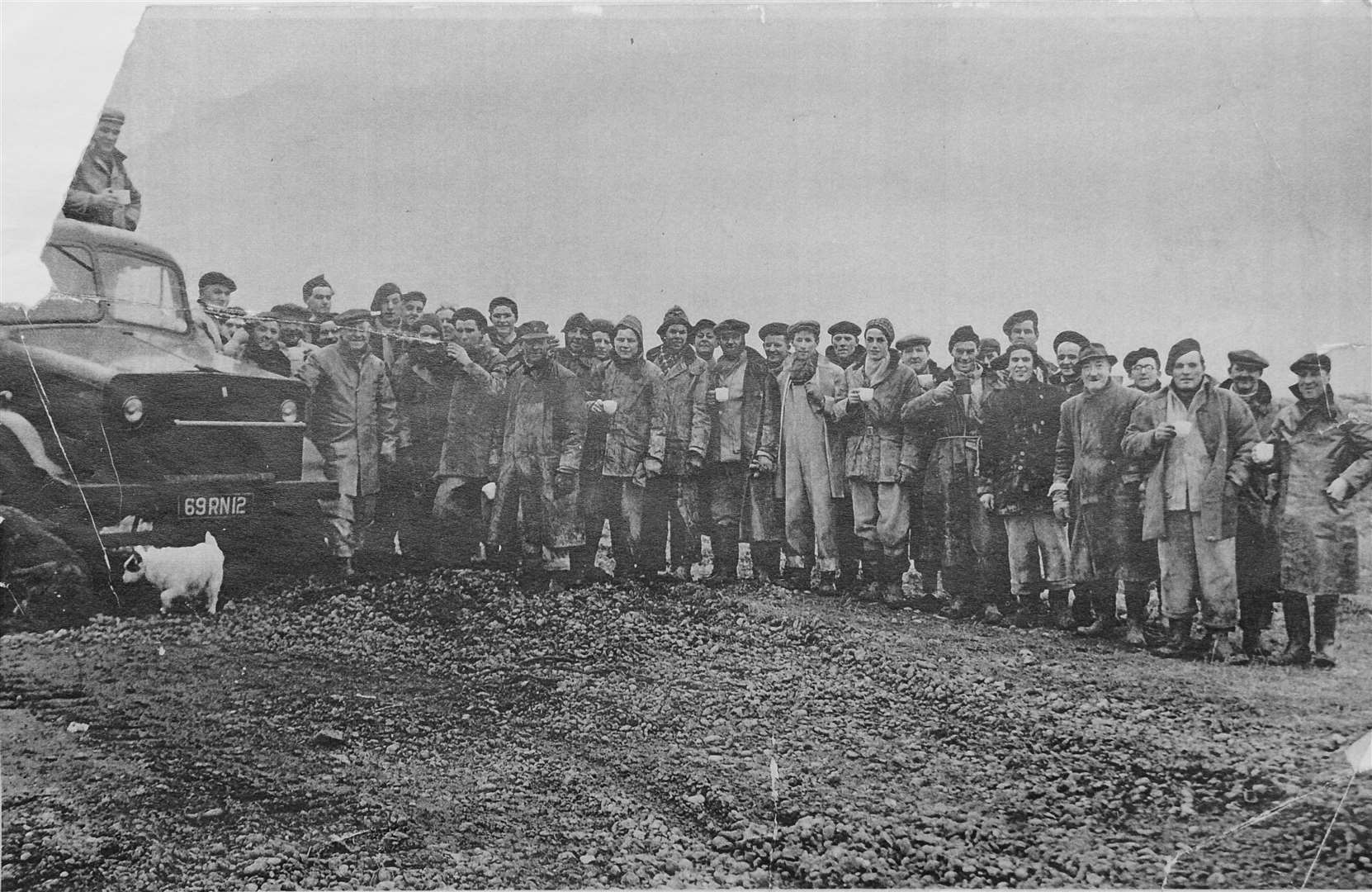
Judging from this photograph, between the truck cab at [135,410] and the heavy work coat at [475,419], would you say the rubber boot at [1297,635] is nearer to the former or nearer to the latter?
the heavy work coat at [475,419]

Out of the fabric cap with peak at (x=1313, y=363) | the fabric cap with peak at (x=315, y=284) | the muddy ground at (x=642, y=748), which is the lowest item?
the muddy ground at (x=642, y=748)

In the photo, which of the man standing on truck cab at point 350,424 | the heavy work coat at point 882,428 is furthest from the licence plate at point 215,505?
the heavy work coat at point 882,428

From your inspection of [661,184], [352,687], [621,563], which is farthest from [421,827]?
[661,184]

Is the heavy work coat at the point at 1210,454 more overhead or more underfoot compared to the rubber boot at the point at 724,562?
more overhead

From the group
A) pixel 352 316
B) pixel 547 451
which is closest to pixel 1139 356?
pixel 547 451

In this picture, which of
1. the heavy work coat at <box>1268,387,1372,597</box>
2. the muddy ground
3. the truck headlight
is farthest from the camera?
the truck headlight

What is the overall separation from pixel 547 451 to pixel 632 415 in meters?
0.42

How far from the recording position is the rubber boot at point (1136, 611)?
3.82 meters

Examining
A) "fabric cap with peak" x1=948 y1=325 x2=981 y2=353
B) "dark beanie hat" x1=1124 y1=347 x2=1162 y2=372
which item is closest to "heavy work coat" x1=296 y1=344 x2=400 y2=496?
"fabric cap with peak" x1=948 y1=325 x2=981 y2=353

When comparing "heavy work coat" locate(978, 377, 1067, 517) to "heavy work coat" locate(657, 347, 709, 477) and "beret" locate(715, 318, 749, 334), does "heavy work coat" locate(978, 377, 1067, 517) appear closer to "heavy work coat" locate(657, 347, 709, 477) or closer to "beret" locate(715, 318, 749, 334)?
"beret" locate(715, 318, 749, 334)

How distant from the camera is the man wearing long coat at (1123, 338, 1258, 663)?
150 inches

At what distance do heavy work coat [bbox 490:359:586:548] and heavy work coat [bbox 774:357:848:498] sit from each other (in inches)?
36.0

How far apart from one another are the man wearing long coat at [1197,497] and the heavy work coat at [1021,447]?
1.12ft

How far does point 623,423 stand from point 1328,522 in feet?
10.1
